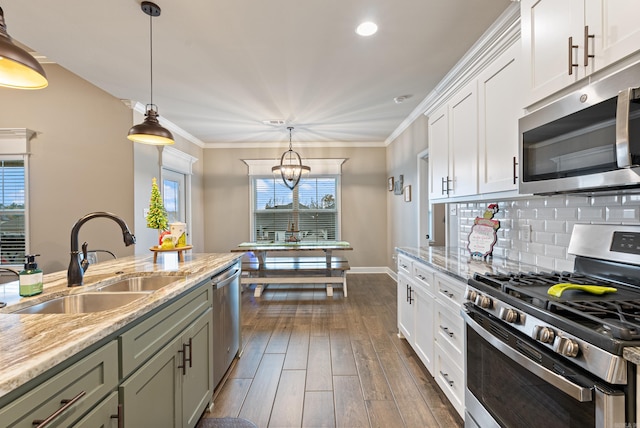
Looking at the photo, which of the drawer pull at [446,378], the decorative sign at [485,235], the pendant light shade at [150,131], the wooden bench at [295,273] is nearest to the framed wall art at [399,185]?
the wooden bench at [295,273]

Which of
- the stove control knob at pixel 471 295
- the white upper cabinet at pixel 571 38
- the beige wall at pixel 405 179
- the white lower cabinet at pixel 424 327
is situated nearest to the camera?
the white upper cabinet at pixel 571 38

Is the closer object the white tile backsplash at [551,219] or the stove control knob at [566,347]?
the stove control knob at [566,347]

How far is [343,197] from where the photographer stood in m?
6.20

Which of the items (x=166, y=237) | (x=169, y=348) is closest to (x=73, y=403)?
(x=169, y=348)

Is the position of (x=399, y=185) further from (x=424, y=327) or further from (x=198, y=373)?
(x=198, y=373)

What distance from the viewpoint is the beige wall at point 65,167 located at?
12.6 ft

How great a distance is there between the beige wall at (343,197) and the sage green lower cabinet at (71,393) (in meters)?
5.26

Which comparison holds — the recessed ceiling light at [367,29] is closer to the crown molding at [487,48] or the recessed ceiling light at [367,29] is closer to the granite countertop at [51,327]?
the crown molding at [487,48]

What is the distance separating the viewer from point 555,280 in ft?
4.78

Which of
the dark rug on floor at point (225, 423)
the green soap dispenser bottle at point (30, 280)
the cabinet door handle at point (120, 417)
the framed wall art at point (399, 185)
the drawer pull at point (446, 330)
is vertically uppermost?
the framed wall art at point (399, 185)

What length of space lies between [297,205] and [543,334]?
17.9 feet

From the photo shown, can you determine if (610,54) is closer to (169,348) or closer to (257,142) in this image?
(169,348)

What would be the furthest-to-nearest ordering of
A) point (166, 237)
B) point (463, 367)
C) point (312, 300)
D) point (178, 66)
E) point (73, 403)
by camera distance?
point (312, 300)
point (178, 66)
point (166, 237)
point (463, 367)
point (73, 403)

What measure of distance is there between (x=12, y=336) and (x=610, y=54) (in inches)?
87.9
